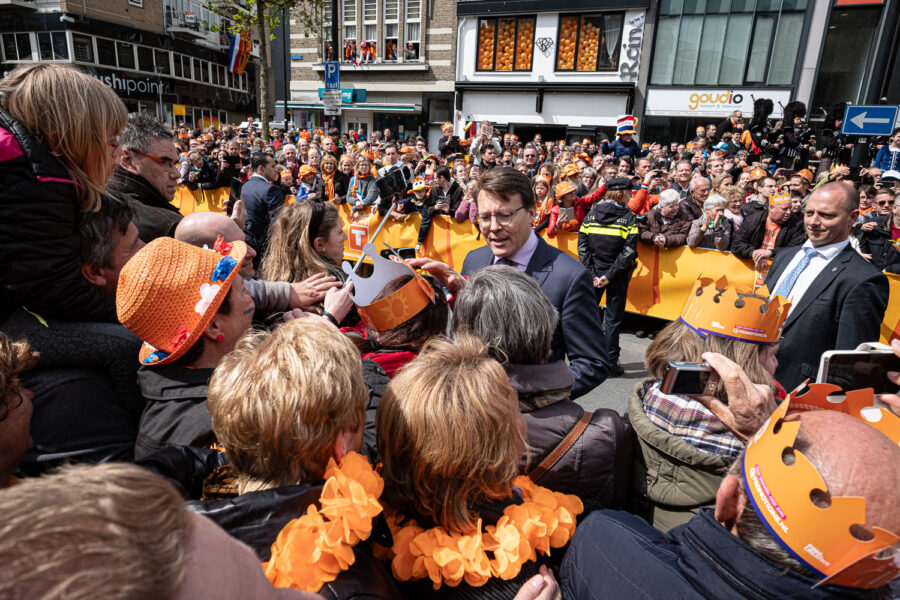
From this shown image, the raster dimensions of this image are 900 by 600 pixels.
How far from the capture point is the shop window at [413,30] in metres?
26.3

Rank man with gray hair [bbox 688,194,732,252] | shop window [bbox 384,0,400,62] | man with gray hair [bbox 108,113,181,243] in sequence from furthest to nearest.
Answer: shop window [bbox 384,0,400,62], man with gray hair [bbox 688,194,732,252], man with gray hair [bbox 108,113,181,243]

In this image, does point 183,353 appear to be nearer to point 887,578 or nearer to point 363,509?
point 363,509

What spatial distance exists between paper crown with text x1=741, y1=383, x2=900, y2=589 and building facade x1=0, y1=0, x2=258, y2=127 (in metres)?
27.5

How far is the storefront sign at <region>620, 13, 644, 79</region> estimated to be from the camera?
20.5 m

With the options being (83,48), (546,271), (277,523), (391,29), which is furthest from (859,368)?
(83,48)

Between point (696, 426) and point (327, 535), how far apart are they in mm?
1235

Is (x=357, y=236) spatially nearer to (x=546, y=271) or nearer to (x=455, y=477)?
(x=546, y=271)

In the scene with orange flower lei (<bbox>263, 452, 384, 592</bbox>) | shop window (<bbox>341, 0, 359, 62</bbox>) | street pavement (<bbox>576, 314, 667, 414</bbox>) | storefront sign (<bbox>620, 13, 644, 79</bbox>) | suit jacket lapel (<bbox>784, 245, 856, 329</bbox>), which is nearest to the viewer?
orange flower lei (<bbox>263, 452, 384, 592</bbox>)

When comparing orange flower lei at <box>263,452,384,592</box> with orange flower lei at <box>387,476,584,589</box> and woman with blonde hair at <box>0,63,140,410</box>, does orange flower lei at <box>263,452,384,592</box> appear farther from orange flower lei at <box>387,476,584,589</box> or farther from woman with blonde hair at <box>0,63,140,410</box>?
woman with blonde hair at <box>0,63,140,410</box>

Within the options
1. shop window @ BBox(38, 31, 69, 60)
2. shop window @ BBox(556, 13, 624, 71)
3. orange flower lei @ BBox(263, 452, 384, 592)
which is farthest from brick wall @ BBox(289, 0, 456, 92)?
orange flower lei @ BBox(263, 452, 384, 592)

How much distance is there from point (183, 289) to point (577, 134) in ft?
77.1

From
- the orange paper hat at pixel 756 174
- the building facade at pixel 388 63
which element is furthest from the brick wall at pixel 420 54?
the orange paper hat at pixel 756 174

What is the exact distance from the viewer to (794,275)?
3.17 metres

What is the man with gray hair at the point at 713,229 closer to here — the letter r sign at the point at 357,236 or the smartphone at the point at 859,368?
the letter r sign at the point at 357,236
